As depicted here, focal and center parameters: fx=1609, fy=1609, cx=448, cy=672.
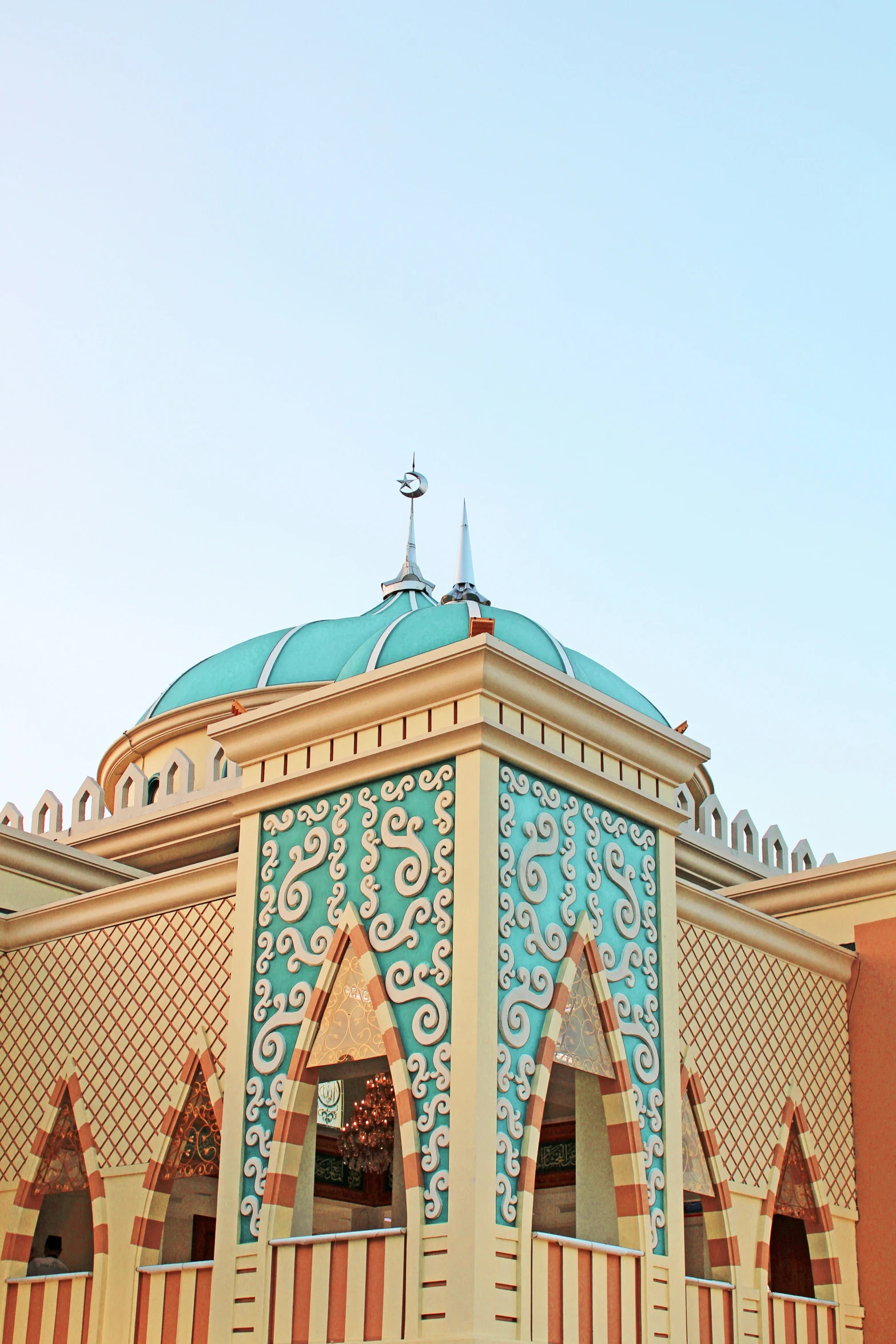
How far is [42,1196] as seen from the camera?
24.8 feet

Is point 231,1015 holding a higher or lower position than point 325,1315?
higher

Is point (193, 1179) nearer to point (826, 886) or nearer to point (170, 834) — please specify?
point (170, 834)

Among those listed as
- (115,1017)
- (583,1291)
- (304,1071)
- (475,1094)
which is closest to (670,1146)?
(583,1291)

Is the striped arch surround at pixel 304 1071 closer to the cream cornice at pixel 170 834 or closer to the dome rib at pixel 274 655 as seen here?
the cream cornice at pixel 170 834

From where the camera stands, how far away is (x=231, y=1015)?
6445mm

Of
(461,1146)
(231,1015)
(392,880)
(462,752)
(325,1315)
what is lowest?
(325,1315)

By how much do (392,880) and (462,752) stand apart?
1.85 feet

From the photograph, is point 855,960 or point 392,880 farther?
point 855,960

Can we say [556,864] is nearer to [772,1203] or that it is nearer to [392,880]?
[392,880]

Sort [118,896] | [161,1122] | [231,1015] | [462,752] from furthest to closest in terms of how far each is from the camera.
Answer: [118,896], [161,1122], [231,1015], [462,752]

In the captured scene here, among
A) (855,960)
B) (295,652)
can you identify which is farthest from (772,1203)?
(295,652)

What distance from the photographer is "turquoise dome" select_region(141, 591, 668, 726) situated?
9.65 meters

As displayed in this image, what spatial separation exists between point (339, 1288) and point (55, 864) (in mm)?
3724

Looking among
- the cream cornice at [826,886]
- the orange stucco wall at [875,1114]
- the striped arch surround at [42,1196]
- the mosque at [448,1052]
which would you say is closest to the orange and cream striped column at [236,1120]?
the mosque at [448,1052]
